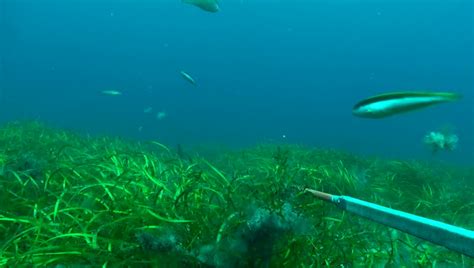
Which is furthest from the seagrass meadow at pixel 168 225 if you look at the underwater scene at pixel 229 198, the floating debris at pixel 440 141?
the floating debris at pixel 440 141

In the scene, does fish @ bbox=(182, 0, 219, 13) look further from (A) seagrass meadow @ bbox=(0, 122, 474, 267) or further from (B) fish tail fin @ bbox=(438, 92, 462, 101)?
(B) fish tail fin @ bbox=(438, 92, 462, 101)

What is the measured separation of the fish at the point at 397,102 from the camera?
3.55m

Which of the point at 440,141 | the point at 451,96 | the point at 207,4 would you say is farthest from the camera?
the point at 440,141

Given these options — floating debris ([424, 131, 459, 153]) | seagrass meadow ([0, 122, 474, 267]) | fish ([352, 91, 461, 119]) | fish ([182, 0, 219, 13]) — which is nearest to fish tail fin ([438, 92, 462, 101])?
fish ([352, 91, 461, 119])

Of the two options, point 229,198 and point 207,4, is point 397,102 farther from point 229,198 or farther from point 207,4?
point 207,4

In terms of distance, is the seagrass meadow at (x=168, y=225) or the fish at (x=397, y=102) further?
the fish at (x=397, y=102)

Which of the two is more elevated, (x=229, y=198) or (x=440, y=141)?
(x=229, y=198)

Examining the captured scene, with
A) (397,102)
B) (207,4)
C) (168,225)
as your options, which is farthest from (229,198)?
(207,4)

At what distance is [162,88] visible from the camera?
230 feet

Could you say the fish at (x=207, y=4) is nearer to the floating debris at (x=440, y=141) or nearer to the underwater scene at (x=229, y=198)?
the underwater scene at (x=229, y=198)

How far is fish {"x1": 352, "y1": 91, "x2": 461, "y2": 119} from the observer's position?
3.55 m

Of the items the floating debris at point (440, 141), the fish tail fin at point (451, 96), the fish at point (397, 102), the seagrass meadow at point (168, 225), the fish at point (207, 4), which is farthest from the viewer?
the floating debris at point (440, 141)

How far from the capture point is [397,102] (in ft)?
12.6

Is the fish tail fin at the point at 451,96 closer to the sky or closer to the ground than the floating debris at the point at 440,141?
closer to the sky
